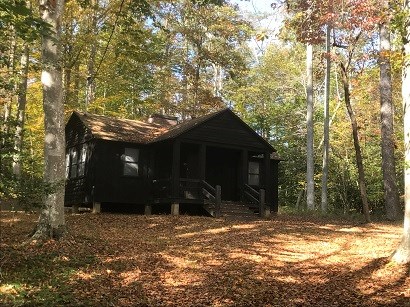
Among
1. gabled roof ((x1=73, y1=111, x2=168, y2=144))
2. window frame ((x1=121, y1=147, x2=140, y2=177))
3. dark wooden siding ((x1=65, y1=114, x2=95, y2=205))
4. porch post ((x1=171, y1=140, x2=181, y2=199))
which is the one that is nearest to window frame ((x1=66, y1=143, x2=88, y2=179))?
dark wooden siding ((x1=65, y1=114, x2=95, y2=205))

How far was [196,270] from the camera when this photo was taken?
951 centimetres

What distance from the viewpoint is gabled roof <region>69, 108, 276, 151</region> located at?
2059cm

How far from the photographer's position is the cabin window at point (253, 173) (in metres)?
24.8

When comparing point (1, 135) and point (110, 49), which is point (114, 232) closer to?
point (1, 135)

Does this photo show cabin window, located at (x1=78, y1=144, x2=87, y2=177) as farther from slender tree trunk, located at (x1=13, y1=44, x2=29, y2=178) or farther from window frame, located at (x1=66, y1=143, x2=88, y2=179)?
slender tree trunk, located at (x1=13, y1=44, x2=29, y2=178)

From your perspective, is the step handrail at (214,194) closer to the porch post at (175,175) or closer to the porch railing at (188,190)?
the porch railing at (188,190)

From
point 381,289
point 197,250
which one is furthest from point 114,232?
point 381,289

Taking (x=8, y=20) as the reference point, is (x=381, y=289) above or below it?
below

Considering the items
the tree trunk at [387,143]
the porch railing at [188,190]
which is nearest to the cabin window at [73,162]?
the porch railing at [188,190]

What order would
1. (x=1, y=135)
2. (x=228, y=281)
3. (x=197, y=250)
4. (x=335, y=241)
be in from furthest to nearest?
(x=335, y=241), (x=197, y=250), (x=228, y=281), (x=1, y=135)

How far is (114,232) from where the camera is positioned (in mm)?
14250

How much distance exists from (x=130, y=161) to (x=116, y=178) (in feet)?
3.72

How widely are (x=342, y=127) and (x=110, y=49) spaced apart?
62.4 feet


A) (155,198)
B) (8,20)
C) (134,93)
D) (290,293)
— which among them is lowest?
(290,293)
